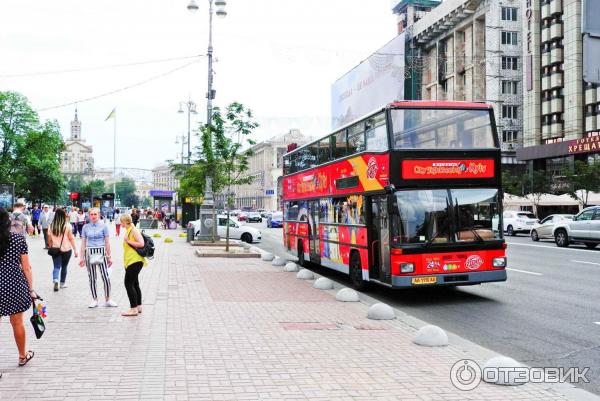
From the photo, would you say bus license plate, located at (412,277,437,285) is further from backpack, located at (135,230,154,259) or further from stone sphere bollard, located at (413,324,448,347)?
backpack, located at (135,230,154,259)

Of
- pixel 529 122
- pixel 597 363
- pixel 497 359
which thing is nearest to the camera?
pixel 497 359

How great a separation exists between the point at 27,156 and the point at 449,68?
157 ft

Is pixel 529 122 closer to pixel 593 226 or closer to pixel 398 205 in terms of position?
pixel 593 226

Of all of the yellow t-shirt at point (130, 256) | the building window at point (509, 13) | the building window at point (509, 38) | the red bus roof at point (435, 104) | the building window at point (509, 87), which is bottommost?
the yellow t-shirt at point (130, 256)

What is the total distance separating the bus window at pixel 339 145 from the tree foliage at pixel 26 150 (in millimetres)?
55314

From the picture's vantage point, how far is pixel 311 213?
57.9 ft

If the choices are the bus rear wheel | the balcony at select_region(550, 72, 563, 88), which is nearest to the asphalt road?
the bus rear wheel

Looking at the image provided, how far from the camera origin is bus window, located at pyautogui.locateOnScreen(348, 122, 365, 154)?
13.3 meters

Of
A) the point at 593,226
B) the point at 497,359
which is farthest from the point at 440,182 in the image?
the point at 593,226

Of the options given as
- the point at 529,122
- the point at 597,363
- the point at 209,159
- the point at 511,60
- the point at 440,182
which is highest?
the point at 511,60

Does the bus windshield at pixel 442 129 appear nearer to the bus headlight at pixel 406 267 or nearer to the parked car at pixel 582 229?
the bus headlight at pixel 406 267

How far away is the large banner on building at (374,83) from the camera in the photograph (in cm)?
6875

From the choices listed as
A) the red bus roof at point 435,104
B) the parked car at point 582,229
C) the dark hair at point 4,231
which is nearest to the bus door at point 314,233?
the red bus roof at point 435,104

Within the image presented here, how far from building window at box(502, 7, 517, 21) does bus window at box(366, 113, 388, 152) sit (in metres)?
59.0
